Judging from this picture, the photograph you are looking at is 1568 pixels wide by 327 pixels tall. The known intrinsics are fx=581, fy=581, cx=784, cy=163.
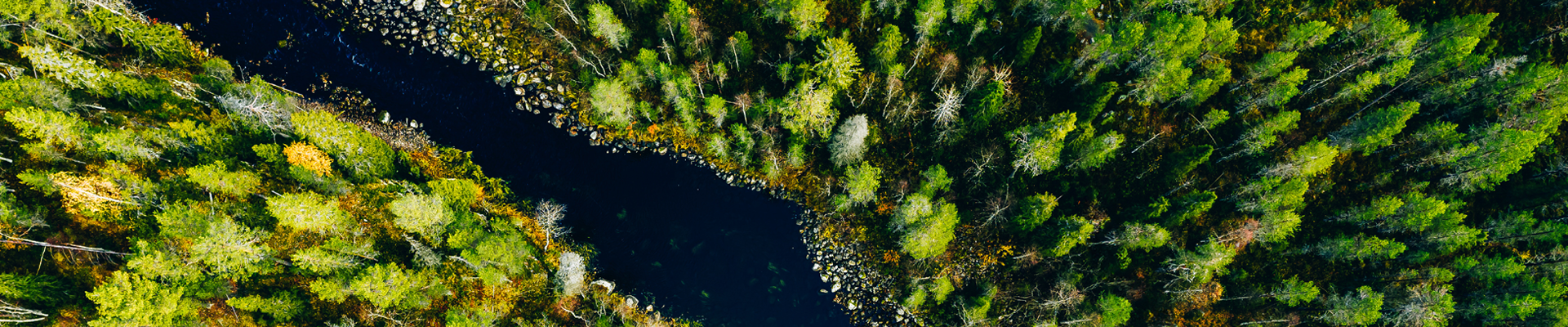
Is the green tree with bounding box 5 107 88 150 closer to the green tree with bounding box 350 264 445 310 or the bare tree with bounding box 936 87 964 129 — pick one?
the green tree with bounding box 350 264 445 310

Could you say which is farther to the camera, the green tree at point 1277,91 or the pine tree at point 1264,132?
the green tree at point 1277,91

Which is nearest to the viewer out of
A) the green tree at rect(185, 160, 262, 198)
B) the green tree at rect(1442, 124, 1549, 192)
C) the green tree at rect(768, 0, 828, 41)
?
the green tree at rect(185, 160, 262, 198)

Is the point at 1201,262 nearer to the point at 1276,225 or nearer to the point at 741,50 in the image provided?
the point at 1276,225

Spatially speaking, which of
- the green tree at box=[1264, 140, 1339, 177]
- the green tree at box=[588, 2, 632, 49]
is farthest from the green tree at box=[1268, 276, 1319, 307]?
the green tree at box=[588, 2, 632, 49]

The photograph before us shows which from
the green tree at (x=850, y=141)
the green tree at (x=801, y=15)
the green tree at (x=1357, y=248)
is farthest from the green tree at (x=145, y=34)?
the green tree at (x=1357, y=248)

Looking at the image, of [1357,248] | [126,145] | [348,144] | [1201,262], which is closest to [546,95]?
[348,144]

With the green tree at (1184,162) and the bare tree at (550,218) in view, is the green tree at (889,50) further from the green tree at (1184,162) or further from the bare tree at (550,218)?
the bare tree at (550,218)
